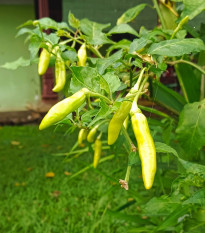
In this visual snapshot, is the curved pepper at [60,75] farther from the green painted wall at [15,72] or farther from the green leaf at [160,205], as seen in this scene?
the green painted wall at [15,72]

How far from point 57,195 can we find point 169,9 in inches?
67.0

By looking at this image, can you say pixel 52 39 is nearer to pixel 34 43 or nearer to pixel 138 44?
pixel 34 43

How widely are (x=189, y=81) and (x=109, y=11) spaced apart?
1.64ft

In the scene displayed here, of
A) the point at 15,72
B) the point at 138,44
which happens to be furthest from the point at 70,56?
the point at 15,72

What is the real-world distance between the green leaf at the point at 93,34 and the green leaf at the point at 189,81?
35 cm

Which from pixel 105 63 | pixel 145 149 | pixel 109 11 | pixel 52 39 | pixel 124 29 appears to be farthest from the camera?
pixel 109 11

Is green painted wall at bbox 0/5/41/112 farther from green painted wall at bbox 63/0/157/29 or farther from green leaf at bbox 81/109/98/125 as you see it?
green leaf at bbox 81/109/98/125

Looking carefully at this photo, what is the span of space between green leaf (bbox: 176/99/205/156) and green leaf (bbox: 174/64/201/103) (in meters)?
0.33

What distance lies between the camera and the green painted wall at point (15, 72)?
19.8 feet

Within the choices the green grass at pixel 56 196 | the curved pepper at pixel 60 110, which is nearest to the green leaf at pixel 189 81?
the green grass at pixel 56 196

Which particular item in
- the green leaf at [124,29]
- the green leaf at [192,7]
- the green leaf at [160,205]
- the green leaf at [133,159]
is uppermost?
the green leaf at [192,7]

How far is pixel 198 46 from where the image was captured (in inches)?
25.6

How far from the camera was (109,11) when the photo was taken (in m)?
1.55

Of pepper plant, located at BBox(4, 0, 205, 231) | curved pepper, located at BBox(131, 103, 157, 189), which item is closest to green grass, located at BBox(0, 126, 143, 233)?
pepper plant, located at BBox(4, 0, 205, 231)
